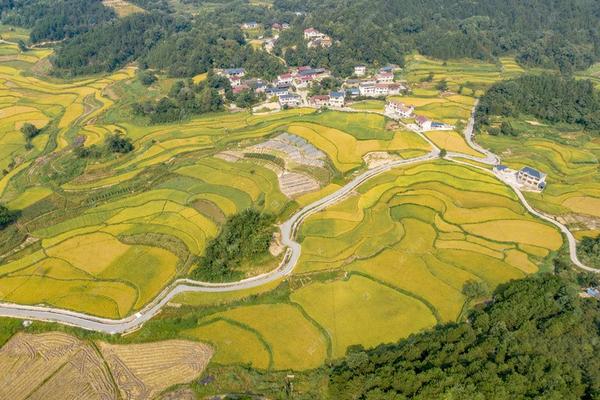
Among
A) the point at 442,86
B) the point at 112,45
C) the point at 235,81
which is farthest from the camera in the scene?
the point at 112,45

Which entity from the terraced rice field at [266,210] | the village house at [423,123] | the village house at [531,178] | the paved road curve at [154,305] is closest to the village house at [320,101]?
the terraced rice field at [266,210]

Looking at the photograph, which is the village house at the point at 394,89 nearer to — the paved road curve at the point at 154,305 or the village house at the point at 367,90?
the village house at the point at 367,90

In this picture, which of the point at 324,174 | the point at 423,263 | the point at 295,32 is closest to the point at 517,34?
the point at 295,32

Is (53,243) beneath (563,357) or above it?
beneath

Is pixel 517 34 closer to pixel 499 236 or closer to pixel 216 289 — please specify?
pixel 499 236

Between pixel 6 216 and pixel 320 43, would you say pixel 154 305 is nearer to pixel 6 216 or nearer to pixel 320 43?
pixel 6 216

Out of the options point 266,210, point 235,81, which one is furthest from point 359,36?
point 266,210
